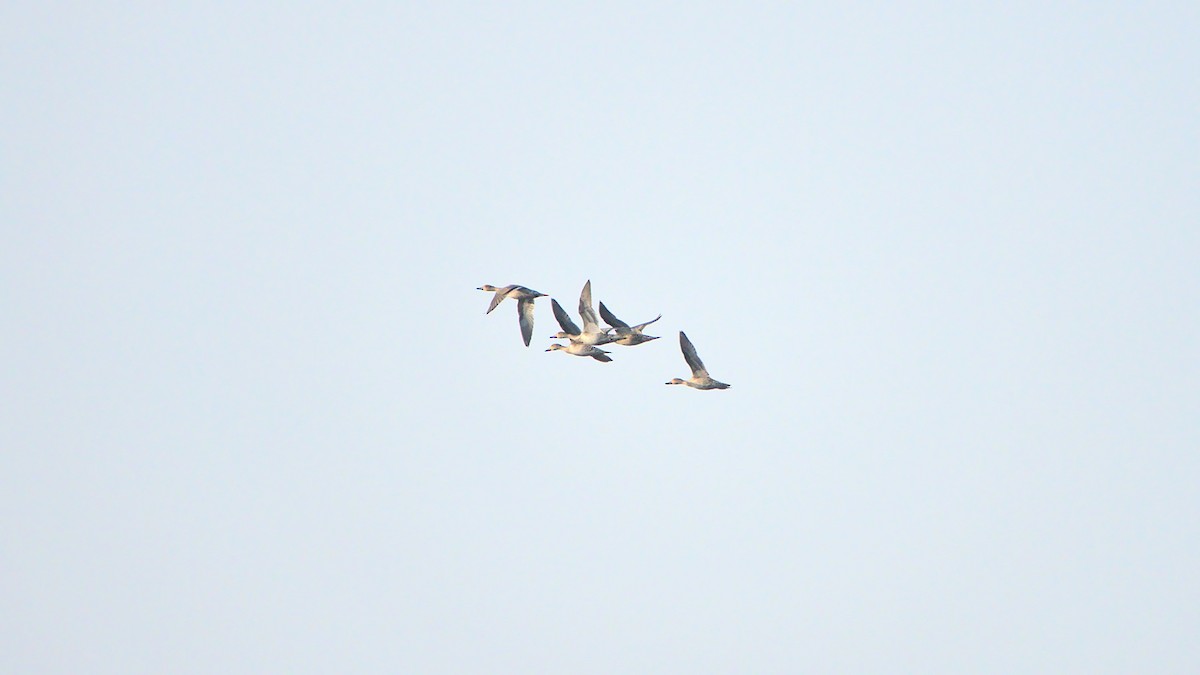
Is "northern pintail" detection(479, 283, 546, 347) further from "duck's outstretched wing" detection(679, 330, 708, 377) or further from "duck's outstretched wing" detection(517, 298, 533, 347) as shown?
"duck's outstretched wing" detection(679, 330, 708, 377)

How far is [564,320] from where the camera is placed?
77.1 meters

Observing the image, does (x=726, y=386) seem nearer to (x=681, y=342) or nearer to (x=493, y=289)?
(x=681, y=342)

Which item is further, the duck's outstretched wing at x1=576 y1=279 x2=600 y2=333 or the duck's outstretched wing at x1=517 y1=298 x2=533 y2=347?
the duck's outstretched wing at x1=517 y1=298 x2=533 y2=347

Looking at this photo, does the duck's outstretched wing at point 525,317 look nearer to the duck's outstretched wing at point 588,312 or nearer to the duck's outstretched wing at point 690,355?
the duck's outstretched wing at point 588,312

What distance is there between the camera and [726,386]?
73312 mm

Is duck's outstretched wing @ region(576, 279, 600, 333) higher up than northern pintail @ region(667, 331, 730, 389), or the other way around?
duck's outstretched wing @ region(576, 279, 600, 333)

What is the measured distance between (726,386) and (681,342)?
3406 millimetres

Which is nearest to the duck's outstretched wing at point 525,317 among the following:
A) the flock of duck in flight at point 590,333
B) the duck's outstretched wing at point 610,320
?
the flock of duck in flight at point 590,333

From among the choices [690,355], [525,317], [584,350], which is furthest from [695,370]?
[525,317]

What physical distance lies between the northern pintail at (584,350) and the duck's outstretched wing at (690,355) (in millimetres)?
3753

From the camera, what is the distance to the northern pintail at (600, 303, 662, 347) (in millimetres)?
70625

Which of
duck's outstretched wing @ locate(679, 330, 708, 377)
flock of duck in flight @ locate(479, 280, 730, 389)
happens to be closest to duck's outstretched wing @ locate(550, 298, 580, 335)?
flock of duck in flight @ locate(479, 280, 730, 389)

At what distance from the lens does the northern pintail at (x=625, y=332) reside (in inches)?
2781

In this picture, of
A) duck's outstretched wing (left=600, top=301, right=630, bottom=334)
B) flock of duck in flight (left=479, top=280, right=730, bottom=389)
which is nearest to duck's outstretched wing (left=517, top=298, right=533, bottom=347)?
flock of duck in flight (left=479, top=280, right=730, bottom=389)
